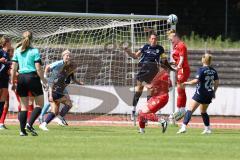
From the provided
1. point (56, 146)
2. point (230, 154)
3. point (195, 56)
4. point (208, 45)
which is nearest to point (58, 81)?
point (56, 146)

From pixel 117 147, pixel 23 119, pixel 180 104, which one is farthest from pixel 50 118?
pixel 117 147

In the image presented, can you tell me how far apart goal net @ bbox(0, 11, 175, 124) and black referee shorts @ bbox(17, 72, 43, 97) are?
688cm

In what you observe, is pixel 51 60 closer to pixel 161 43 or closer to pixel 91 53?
pixel 91 53

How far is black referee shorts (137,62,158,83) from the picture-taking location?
69.6 ft

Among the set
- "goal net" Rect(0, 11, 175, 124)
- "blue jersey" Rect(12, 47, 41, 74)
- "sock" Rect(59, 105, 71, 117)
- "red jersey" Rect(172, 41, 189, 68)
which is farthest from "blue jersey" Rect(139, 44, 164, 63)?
"blue jersey" Rect(12, 47, 41, 74)

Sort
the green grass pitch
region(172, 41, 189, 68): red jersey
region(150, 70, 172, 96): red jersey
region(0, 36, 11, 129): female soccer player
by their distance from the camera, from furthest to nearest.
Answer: region(172, 41, 189, 68): red jersey → region(0, 36, 11, 129): female soccer player → region(150, 70, 172, 96): red jersey → the green grass pitch

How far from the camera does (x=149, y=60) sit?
2112cm

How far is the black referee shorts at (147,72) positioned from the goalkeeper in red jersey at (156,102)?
8.93 feet

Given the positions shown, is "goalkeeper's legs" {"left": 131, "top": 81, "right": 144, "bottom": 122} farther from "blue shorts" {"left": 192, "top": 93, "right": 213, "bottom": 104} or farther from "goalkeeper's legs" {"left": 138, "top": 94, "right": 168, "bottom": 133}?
"goalkeeper's legs" {"left": 138, "top": 94, "right": 168, "bottom": 133}

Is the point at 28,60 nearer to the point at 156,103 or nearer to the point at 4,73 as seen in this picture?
the point at 156,103

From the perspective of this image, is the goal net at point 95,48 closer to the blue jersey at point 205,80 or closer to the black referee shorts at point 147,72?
the black referee shorts at point 147,72

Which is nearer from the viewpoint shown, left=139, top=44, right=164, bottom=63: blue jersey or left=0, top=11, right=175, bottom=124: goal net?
left=139, top=44, right=164, bottom=63: blue jersey

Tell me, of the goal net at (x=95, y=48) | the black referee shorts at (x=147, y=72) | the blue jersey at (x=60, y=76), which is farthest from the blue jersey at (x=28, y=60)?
the goal net at (x=95, y=48)

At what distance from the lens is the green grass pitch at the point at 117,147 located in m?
12.5
